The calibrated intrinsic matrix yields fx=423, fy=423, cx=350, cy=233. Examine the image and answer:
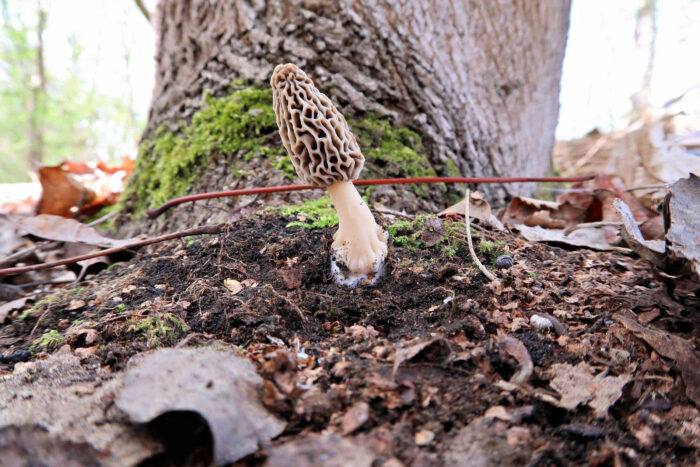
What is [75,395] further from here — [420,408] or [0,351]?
[420,408]

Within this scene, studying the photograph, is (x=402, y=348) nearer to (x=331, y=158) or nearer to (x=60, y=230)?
(x=331, y=158)

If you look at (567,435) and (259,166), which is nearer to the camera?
(567,435)

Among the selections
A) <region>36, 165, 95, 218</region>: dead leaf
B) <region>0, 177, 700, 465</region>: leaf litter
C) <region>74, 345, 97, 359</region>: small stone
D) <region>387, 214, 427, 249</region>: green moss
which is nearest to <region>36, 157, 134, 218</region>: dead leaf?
<region>36, 165, 95, 218</region>: dead leaf

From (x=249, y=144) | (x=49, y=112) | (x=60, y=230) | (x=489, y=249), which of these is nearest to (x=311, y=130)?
(x=489, y=249)

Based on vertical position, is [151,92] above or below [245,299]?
above

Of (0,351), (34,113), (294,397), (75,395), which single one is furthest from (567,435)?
(34,113)

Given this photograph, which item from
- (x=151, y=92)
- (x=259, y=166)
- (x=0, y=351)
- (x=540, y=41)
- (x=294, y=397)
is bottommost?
(x=0, y=351)

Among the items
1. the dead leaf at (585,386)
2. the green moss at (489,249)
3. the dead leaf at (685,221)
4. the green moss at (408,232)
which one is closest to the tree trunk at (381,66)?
the green moss at (408,232)

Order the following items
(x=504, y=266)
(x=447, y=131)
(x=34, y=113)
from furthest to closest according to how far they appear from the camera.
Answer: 1. (x=34, y=113)
2. (x=447, y=131)
3. (x=504, y=266)
